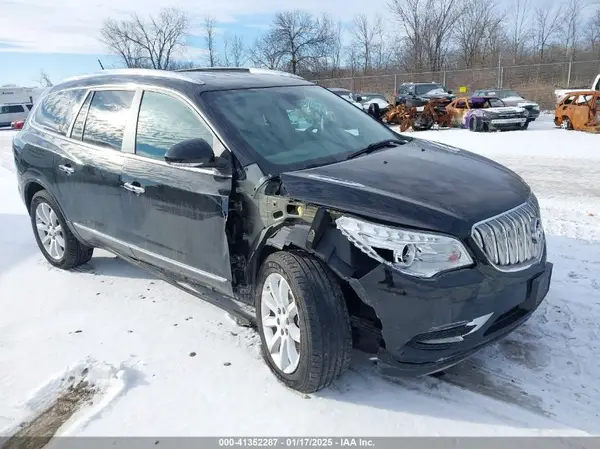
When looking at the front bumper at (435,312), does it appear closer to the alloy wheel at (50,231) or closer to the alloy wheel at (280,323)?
the alloy wheel at (280,323)

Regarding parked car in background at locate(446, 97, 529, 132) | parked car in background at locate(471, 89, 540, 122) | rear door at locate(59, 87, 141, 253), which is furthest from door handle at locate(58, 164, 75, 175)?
parked car in background at locate(471, 89, 540, 122)

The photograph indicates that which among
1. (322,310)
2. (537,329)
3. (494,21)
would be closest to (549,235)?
(537,329)

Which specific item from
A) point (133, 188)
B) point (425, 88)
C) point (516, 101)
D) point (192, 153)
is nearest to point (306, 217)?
point (192, 153)

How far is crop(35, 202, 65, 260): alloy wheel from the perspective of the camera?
517 cm

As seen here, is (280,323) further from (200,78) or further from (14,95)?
(14,95)

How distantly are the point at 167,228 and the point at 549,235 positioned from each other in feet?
13.4

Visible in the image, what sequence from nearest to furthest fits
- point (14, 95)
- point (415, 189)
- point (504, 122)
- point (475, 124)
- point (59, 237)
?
point (415, 189)
point (59, 237)
point (504, 122)
point (475, 124)
point (14, 95)

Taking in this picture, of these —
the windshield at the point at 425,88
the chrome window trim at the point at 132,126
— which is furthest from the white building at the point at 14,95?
the chrome window trim at the point at 132,126

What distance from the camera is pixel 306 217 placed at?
2834 mm

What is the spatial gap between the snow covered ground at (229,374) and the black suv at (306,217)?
0.89ft

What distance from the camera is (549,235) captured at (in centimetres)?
545

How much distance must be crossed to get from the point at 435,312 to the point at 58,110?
4.32m

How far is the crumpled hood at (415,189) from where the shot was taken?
103 inches

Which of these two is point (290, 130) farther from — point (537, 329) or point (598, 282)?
point (598, 282)
